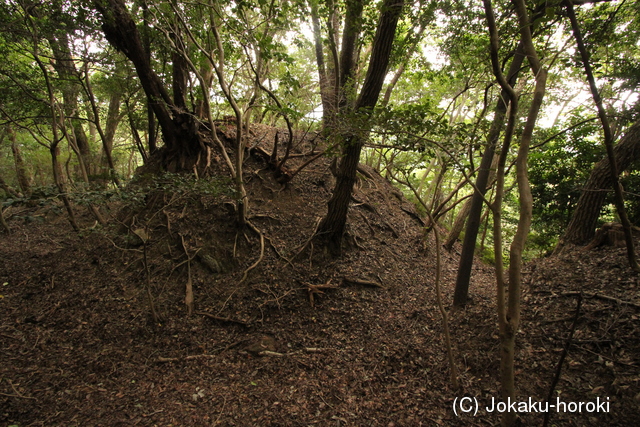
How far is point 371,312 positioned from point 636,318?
315 cm

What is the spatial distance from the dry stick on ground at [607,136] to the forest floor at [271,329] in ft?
1.76

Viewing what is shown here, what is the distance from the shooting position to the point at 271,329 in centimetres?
433

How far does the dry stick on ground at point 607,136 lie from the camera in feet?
9.71

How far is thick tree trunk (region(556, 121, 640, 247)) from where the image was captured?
4.44m

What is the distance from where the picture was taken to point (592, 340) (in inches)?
124

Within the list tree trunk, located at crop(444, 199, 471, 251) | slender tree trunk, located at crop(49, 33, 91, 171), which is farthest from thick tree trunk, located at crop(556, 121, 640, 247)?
slender tree trunk, located at crop(49, 33, 91, 171)

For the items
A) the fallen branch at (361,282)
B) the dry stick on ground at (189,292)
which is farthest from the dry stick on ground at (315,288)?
the dry stick on ground at (189,292)

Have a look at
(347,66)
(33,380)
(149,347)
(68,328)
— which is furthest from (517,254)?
(347,66)

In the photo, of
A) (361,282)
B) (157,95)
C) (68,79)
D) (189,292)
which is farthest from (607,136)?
(68,79)

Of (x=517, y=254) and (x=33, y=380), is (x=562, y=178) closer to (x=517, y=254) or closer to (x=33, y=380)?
(x=517, y=254)

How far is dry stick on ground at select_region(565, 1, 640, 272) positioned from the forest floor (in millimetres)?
536

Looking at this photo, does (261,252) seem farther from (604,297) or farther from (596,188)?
(596,188)

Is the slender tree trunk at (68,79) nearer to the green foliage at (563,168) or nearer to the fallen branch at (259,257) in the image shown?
the fallen branch at (259,257)

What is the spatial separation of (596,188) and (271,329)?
592 centimetres
